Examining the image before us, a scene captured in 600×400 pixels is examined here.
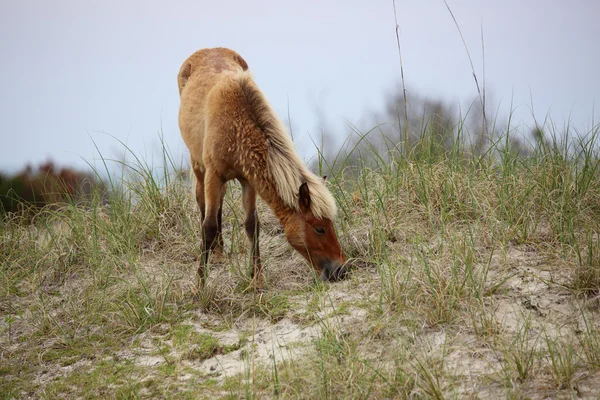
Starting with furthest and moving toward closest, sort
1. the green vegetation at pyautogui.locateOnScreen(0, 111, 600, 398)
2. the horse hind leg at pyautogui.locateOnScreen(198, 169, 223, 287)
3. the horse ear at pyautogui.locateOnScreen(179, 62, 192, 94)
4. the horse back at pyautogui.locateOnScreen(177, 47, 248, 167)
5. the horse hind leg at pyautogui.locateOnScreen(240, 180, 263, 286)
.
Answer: the horse ear at pyautogui.locateOnScreen(179, 62, 192, 94)
the horse back at pyautogui.locateOnScreen(177, 47, 248, 167)
the horse hind leg at pyautogui.locateOnScreen(240, 180, 263, 286)
the horse hind leg at pyautogui.locateOnScreen(198, 169, 223, 287)
the green vegetation at pyautogui.locateOnScreen(0, 111, 600, 398)

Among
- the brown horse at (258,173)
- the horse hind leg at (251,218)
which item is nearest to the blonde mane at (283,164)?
the brown horse at (258,173)

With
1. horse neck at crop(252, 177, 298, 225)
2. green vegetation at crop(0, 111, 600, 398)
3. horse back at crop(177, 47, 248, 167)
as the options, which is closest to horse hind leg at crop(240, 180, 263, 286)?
green vegetation at crop(0, 111, 600, 398)

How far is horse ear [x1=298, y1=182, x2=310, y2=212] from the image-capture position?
4875 millimetres

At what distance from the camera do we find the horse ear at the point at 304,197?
488 cm

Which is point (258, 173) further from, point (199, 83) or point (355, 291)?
point (199, 83)

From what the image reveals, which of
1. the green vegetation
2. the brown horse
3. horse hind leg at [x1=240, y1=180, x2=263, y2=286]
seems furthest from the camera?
horse hind leg at [x1=240, y1=180, x2=263, y2=286]

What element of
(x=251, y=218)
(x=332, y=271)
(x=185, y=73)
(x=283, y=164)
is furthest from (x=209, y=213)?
(x=185, y=73)

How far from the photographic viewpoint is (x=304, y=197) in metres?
4.93

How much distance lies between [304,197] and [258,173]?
0.45 m

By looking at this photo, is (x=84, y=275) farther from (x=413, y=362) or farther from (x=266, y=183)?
(x=413, y=362)

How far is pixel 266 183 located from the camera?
5.07 m

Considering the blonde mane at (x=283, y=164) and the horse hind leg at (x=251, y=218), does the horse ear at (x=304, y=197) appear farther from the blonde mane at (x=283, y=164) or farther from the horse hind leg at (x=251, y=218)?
the horse hind leg at (x=251, y=218)

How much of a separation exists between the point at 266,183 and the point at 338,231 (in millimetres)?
1058

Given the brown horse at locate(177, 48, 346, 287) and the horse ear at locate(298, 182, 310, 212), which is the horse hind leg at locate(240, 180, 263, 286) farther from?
the horse ear at locate(298, 182, 310, 212)
